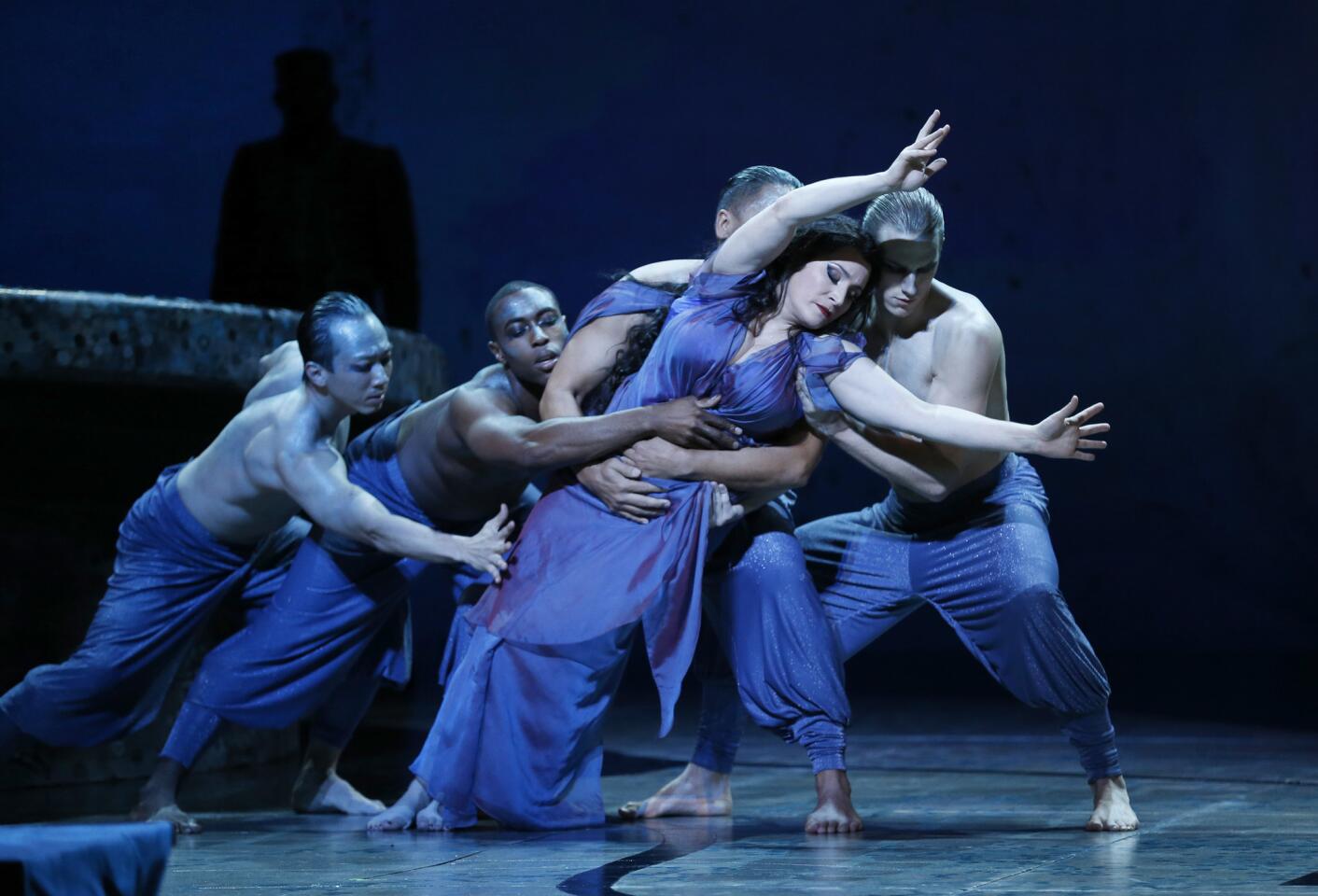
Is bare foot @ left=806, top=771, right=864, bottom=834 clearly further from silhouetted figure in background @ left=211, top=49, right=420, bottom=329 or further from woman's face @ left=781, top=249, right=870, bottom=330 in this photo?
silhouetted figure in background @ left=211, top=49, right=420, bottom=329

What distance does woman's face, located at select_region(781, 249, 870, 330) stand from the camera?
133 inches

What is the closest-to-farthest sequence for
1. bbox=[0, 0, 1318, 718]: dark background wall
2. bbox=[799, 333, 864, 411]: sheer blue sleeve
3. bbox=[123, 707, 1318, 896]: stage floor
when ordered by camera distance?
bbox=[123, 707, 1318, 896]: stage floor
bbox=[799, 333, 864, 411]: sheer blue sleeve
bbox=[0, 0, 1318, 718]: dark background wall

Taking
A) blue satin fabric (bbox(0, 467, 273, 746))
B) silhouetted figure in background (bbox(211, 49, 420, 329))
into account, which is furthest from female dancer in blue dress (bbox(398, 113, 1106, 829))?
silhouetted figure in background (bbox(211, 49, 420, 329))

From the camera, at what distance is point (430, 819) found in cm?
366

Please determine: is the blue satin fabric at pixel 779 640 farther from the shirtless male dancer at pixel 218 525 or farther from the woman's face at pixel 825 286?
the shirtless male dancer at pixel 218 525

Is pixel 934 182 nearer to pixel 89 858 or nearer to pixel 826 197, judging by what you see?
pixel 826 197

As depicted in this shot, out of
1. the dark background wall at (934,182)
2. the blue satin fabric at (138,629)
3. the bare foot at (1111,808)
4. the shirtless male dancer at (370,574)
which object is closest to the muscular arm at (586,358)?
the shirtless male dancer at (370,574)

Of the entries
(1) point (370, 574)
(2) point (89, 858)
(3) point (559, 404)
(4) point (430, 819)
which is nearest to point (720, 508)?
(3) point (559, 404)

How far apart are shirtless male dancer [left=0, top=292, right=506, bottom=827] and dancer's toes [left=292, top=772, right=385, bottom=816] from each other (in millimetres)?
442

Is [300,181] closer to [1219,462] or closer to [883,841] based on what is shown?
[1219,462]

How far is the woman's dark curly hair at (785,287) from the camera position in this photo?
134 inches

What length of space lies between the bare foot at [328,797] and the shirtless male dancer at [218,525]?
42 cm

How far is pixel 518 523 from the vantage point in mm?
4148

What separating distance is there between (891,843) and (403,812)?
107cm
